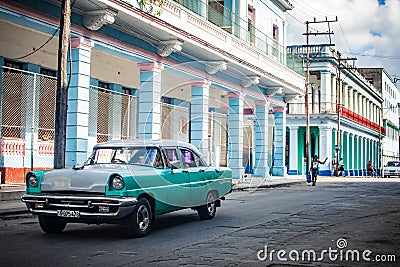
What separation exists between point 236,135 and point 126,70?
6.93m

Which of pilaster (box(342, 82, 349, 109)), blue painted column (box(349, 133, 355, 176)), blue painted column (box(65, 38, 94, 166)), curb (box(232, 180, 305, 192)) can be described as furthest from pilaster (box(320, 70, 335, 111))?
blue painted column (box(65, 38, 94, 166))

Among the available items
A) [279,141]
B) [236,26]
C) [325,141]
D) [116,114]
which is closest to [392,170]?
[325,141]

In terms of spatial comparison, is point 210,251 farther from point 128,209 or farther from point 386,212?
point 386,212

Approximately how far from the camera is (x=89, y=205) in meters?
8.86

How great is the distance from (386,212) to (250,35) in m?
14.9

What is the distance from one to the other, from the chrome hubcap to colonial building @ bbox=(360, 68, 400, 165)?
231 ft

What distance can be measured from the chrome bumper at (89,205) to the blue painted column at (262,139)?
2289 cm

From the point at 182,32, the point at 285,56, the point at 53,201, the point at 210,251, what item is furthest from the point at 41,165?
the point at 285,56

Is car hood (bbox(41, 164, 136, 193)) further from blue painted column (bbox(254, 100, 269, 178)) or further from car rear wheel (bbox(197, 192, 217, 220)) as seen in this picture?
blue painted column (bbox(254, 100, 269, 178))

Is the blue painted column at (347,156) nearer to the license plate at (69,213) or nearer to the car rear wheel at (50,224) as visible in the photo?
the car rear wheel at (50,224)

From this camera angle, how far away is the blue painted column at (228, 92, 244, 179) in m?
27.7

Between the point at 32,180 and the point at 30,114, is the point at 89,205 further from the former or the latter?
the point at 30,114

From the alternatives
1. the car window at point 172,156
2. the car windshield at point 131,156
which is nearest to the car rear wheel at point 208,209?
the car window at point 172,156

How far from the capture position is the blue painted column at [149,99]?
20.0 metres
